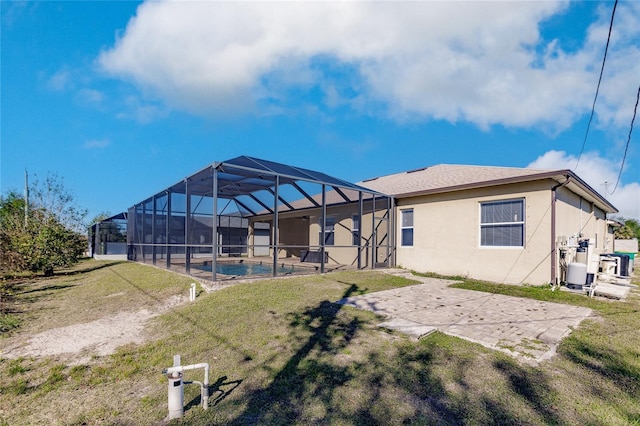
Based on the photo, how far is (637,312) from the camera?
5590 millimetres

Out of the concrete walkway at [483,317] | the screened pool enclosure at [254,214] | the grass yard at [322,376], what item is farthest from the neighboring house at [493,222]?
the grass yard at [322,376]

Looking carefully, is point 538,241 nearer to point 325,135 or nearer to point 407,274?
point 407,274

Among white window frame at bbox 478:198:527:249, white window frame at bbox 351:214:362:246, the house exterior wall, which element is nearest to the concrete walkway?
white window frame at bbox 478:198:527:249

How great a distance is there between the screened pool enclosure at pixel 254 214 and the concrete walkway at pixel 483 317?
3250 millimetres

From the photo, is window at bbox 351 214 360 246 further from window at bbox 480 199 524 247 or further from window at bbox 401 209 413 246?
window at bbox 480 199 524 247

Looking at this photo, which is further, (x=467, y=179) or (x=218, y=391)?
(x=467, y=179)

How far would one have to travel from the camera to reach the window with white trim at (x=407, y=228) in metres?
11.3

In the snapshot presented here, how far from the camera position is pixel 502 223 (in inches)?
348

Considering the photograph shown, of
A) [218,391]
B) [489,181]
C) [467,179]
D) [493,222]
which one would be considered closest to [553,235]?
[493,222]

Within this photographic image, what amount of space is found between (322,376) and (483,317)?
10.9 ft

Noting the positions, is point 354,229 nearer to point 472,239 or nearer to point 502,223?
point 472,239

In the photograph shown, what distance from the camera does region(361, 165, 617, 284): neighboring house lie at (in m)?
8.02

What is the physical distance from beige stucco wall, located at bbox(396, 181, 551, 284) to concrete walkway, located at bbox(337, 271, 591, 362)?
2.01m

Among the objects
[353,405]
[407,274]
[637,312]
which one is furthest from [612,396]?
[407,274]
